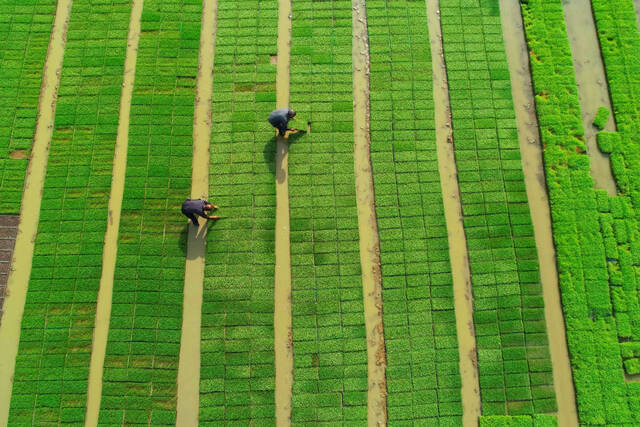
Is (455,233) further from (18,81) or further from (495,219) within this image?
(18,81)

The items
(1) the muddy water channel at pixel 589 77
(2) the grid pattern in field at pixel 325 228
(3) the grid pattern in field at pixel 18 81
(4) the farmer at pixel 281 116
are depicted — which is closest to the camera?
(2) the grid pattern in field at pixel 325 228

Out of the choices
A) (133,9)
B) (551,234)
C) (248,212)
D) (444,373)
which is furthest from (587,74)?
(133,9)

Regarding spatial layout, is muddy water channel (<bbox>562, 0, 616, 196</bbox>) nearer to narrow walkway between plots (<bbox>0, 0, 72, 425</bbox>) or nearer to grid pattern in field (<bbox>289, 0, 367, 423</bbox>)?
grid pattern in field (<bbox>289, 0, 367, 423</bbox>)

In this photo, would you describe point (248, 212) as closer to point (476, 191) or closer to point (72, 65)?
point (476, 191)

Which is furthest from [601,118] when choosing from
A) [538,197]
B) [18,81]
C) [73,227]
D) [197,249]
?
[18,81]

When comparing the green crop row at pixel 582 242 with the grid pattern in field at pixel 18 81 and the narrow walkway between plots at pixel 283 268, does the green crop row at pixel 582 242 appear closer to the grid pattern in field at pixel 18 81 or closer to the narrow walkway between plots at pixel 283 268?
the narrow walkway between plots at pixel 283 268

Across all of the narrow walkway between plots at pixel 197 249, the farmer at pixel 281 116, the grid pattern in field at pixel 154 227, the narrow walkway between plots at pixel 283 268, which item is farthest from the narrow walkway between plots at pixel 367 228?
the grid pattern in field at pixel 154 227
